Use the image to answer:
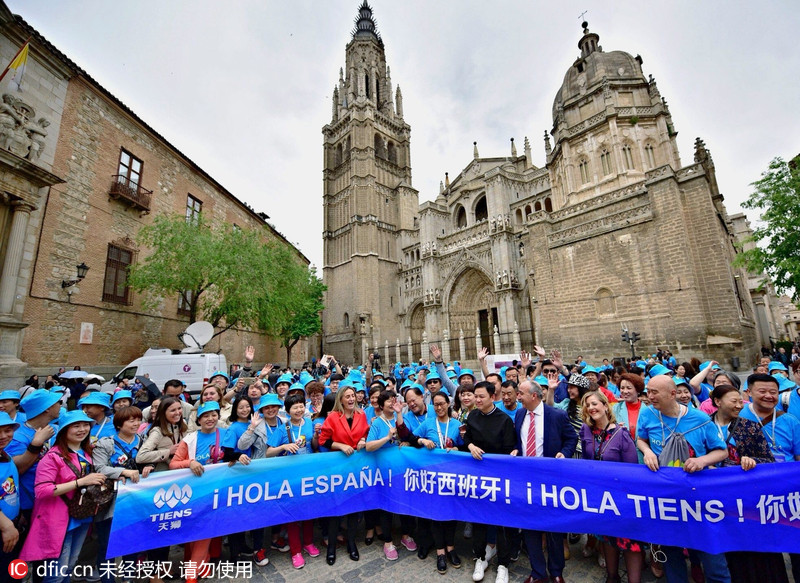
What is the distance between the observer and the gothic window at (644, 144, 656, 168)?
20.0 metres

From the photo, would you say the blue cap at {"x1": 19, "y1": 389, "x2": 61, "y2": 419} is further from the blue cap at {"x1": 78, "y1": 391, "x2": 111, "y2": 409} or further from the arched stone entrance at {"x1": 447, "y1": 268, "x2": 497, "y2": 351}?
the arched stone entrance at {"x1": 447, "y1": 268, "x2": 497, "y2": 351}

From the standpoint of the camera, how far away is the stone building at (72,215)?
32.9 feet

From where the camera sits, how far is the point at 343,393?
3906 millimetres

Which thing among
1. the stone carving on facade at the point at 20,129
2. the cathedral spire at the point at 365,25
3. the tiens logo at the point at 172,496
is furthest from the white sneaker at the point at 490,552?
the cathedral spire at the point at 365,25

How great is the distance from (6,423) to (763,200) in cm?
2212

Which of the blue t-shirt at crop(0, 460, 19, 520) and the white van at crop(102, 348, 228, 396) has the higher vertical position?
the white van at crop(102, 348, 228, 396)

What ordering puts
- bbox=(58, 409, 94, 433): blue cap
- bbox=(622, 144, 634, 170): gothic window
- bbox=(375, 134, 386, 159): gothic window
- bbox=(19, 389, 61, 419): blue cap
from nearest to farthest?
bbox=(58, 409, 94, 433): blue cap, bbox=(19, 389, 61, 419): blue cap, bbox=(622, 144, 634, 170): gothic window, bbox=(375, 134, 386, 159): gothic window

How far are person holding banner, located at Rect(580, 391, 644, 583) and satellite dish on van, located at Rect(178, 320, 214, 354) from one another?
13.5 meters

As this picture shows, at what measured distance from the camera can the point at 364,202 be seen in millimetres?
35531

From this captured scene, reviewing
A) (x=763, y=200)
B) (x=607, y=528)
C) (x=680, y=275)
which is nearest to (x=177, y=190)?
(x=607, y=528)

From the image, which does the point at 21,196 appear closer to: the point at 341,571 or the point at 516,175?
the point at 341,571

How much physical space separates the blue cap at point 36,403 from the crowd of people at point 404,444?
1 centimetres

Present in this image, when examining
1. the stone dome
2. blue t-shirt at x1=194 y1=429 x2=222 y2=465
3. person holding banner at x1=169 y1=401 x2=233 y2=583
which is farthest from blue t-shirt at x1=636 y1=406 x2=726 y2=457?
the stone dome

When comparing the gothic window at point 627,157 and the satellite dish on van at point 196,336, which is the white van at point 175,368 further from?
the gothic window at point 627,157
